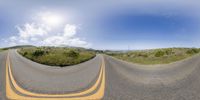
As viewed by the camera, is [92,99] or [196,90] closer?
[92,99]

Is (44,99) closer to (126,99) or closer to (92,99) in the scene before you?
(92,99)

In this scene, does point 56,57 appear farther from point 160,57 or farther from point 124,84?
point 124,84

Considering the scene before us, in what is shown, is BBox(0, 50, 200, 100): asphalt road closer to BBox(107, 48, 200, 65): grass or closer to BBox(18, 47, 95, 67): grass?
BBox(18, 47, 95, 67): grass

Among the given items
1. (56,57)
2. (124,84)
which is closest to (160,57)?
(56,57)

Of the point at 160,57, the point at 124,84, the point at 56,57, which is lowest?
the point at 124,84

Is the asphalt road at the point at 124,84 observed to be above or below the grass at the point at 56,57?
below

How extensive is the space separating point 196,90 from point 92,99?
4.11 m

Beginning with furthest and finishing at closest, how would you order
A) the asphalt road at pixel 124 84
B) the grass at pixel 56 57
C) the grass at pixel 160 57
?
the grass at pixel 160 57, the grass at pixel 56 57, the asphalt road at pixel 124 84

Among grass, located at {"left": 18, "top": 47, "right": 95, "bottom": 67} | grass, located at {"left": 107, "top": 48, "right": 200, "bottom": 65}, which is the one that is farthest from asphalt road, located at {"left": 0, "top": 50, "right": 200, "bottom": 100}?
grass, located at {"left": 107, "top": 48, "right": 200, "bottom": 65}

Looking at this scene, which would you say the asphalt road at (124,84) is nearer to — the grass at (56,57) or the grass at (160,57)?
the grass at (56,57)

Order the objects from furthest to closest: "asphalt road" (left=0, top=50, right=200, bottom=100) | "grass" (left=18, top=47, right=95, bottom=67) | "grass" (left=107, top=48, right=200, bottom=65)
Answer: "grass" (left=107, top=48, right=200, bottom=65)
"grass" (left=18, top=47, right=95, bottom=67)
"asphalt road" (left=0, top=50, right=200, bottom=100)

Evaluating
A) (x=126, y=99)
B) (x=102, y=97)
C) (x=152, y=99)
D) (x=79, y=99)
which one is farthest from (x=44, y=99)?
(x=152, y=99)

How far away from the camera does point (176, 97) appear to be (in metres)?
6.78

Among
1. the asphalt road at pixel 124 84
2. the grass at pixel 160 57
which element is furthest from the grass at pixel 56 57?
the asphalt road at pixel 124 84
